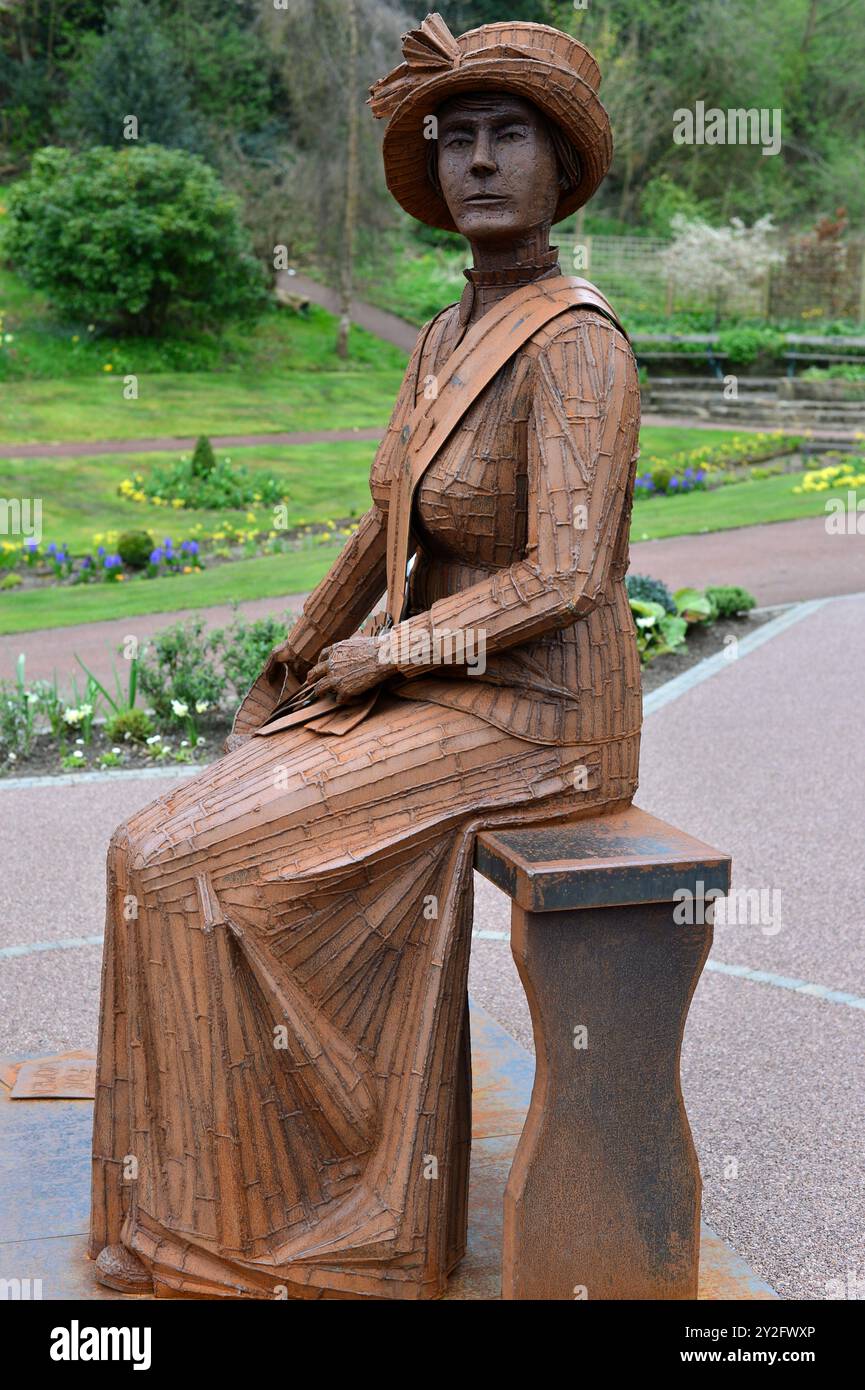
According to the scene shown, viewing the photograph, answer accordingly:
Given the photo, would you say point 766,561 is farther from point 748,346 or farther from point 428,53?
point 748,346

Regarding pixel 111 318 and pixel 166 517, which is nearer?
pixel 166 517

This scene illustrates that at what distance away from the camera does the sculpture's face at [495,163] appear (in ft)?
10.5

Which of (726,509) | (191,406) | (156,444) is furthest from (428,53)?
(191,406)

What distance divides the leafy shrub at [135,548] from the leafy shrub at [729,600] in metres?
4.93

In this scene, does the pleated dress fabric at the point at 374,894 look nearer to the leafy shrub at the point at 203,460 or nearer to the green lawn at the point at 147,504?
the green lawn at the point at 147,504

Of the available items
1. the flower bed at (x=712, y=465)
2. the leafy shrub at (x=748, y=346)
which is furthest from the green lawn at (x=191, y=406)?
the leafy shrub at (x=748, y=346)

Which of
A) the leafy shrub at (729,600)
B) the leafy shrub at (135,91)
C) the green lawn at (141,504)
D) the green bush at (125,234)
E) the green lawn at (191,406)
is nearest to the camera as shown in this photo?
the leafy shrub at (729,600)

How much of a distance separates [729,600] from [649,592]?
95cm

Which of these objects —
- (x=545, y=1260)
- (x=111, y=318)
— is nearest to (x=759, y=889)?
(x=545, y=1260)

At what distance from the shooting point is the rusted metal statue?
123 inches
